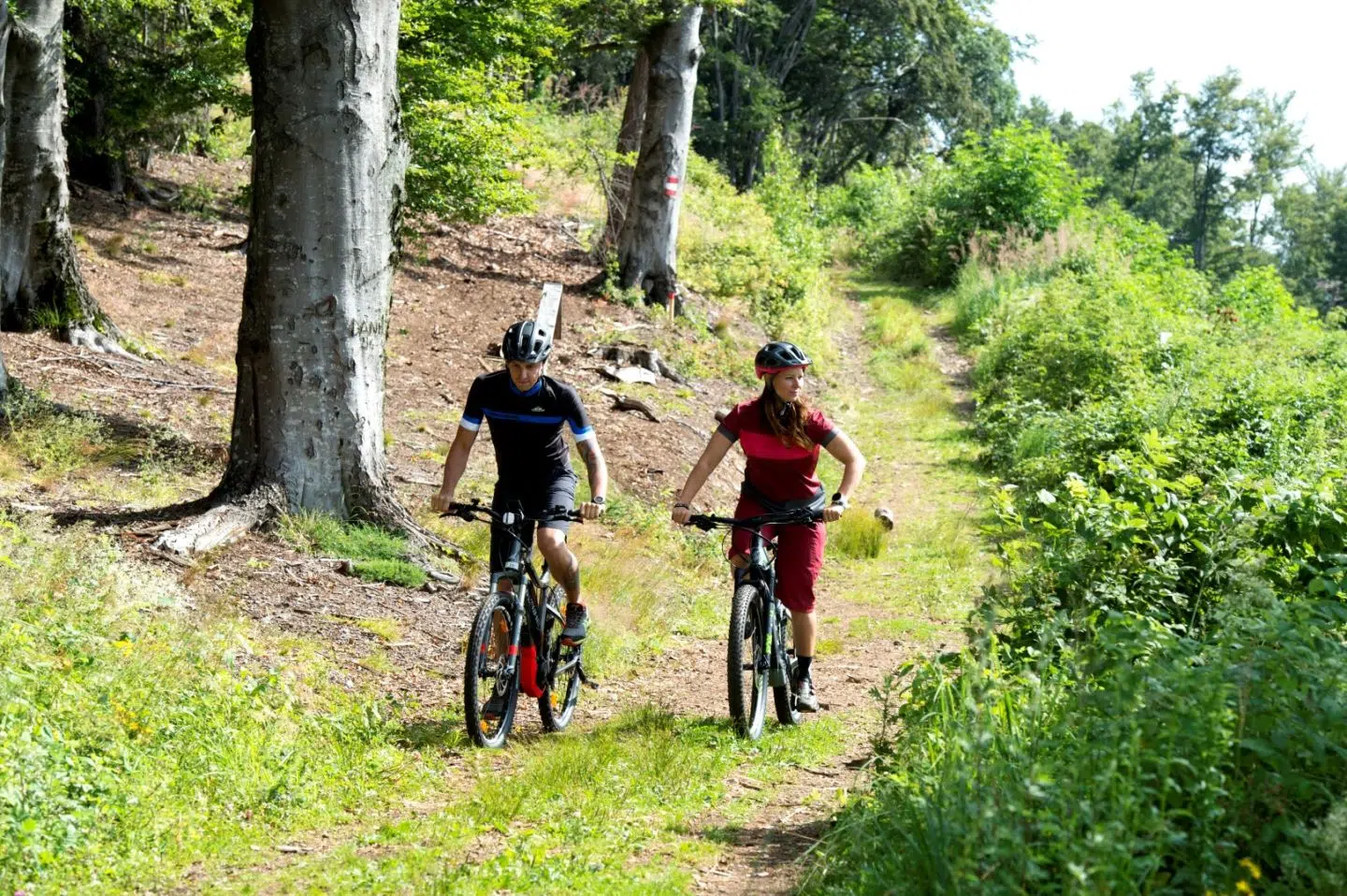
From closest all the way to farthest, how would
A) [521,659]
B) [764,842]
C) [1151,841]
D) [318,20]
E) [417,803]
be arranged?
1. [1151,841]
2. [764,842]
3. [417,803]
4. [521,659]
5. [318,20]

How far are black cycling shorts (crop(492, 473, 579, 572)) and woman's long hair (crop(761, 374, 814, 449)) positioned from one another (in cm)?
104

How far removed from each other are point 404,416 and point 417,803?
7700mm

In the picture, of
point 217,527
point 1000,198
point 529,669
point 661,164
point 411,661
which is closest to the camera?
point 529,669

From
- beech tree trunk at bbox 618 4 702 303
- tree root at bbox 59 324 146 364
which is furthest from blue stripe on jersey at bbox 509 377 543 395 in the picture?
beech tree trunk at bbox 618 4 702 303

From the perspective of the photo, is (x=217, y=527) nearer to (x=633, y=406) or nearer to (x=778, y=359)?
(x=778, y=359)

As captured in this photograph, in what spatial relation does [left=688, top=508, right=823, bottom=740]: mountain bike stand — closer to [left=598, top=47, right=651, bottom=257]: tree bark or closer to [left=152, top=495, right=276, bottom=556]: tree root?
[left=152, top=495, right=276, bottom=556]: tree root

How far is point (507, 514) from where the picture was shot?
251 inches

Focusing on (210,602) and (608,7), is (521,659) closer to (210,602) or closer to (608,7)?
(210,602)

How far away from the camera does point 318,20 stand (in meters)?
8.38

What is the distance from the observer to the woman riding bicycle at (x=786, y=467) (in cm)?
671

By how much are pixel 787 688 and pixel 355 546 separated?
3.07 metres

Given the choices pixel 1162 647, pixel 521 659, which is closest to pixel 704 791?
pixel 521 659

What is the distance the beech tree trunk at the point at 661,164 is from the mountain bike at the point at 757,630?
12.5 m

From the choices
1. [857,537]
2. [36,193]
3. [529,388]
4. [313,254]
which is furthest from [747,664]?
[36,193]
